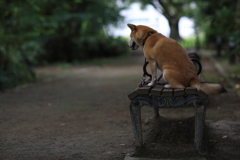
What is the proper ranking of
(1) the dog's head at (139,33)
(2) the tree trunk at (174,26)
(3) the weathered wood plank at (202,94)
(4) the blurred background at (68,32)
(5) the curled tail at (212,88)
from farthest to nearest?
(2) the tree trunk at (174,26)
(4) the blurred background at (68,32)
(1) the dog's head at (139,33)
(5) the curled tail at (212,88)
(3) the weathered wood plank at (202,94)

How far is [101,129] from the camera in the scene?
5926 mm

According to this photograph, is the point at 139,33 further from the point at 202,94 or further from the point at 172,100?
the point at 202,94

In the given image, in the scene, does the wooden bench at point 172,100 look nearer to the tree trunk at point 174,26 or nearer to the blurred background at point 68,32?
the blurred background at point 68,32

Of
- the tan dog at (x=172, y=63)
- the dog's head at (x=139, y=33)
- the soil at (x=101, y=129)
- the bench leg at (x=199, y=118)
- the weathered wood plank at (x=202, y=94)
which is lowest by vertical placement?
A: the soil at (x=101, y=129)

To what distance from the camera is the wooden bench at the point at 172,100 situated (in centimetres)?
406

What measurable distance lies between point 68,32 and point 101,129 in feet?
61.6

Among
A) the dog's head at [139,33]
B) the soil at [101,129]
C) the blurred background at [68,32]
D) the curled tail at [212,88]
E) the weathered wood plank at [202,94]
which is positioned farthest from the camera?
the blurred background at [68,32]

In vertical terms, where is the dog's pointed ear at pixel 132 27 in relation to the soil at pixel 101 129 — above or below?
above

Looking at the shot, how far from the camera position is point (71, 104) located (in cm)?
859

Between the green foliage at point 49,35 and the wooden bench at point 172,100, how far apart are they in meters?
8.02

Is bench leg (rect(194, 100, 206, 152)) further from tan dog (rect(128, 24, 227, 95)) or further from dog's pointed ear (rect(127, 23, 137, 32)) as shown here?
dog's pointed ear (rect(127, 23, 137, 32))

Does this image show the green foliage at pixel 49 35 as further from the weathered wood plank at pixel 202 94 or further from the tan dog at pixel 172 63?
the weathered wood plank at pixel 202 94

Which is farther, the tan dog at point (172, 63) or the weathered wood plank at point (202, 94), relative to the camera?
the tan dog at point (172, 63)

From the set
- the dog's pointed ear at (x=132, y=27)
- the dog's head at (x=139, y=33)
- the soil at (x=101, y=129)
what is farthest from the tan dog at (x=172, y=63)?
the soil at (x=101, y=129)
